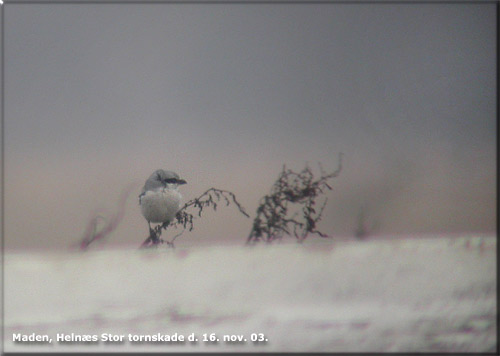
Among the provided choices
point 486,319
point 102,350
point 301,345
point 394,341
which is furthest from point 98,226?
point 486,319

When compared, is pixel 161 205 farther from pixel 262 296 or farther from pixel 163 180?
pixel 262 296

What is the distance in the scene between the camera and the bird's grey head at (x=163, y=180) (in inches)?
57.1

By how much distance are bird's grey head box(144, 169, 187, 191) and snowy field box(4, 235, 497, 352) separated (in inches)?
7.2

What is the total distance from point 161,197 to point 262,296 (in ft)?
1.29

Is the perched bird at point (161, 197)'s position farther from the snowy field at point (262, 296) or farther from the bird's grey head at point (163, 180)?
the snowy field at point (262, 296)

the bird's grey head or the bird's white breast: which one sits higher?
the bird's grey head

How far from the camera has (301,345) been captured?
143 cm

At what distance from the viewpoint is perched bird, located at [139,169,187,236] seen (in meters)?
1.44

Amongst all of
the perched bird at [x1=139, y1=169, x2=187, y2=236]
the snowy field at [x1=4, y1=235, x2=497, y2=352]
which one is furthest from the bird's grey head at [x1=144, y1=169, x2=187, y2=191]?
the snowy field at [x1=4, y1=235, x2=497, y2=352]

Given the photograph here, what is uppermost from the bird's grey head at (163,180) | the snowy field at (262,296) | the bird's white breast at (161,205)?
the bird's grey head at (163,180)

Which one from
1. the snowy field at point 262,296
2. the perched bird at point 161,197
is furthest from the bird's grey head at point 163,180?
the snowy field at point 262,296

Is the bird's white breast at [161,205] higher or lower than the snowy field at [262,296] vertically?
higher

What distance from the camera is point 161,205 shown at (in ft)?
4.71

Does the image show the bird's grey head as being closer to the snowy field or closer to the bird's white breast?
the bird's white breast
